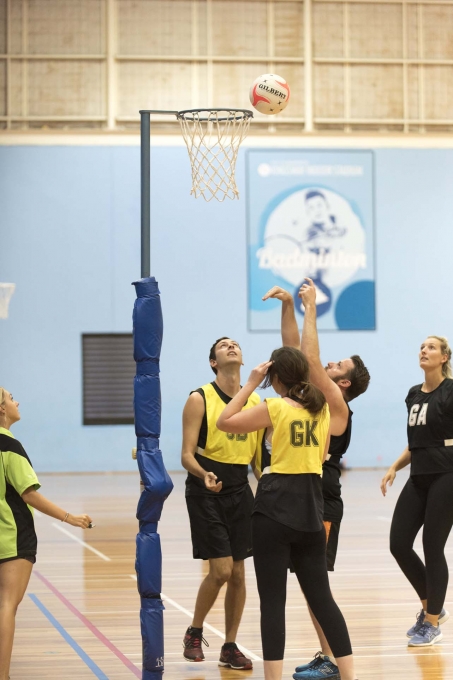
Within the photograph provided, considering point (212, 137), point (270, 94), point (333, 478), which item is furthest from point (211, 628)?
point (212, 137)

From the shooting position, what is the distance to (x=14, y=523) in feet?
17.2

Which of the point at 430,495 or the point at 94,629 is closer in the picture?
the point at 430,495

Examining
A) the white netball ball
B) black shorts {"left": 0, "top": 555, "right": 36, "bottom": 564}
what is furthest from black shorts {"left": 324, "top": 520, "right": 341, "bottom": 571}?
the white netball ball

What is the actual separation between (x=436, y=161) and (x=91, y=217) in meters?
7.05

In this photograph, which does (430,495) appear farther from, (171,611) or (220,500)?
(171,611)

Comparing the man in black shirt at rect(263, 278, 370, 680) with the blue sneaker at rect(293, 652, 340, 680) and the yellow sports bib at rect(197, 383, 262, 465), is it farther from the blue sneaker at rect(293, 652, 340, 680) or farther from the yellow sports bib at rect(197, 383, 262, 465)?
the yellow sports bib at rect(197, 383, 262, 465)

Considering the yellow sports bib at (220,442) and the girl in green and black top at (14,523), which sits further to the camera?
the yellow sports bib at (220,442)

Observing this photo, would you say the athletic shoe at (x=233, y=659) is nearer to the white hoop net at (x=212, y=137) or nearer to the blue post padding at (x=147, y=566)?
the blue post padding at (x=147, y=566)

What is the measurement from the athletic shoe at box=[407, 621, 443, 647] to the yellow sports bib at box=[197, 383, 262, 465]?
1.57 meters

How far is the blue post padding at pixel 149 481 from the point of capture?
205 inches

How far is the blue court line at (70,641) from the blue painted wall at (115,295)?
11823 mm

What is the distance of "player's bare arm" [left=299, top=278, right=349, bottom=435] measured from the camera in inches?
209

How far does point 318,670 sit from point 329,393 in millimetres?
1523

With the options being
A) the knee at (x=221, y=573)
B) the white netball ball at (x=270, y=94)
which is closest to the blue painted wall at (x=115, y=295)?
the white netball ball at (x=270, y=94)
